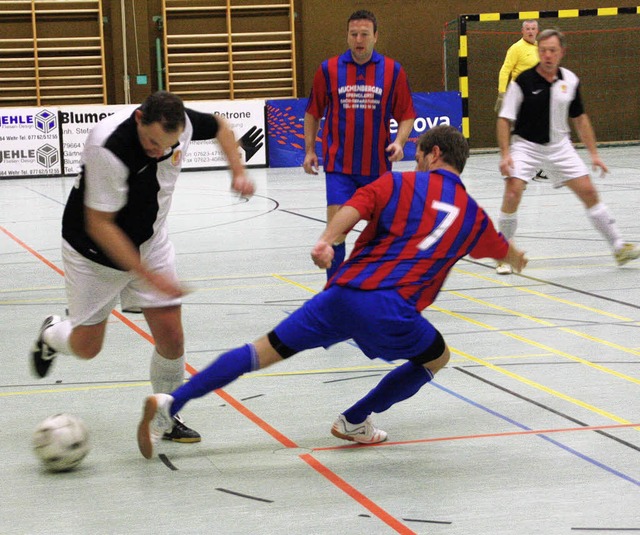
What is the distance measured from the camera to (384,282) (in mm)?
3859

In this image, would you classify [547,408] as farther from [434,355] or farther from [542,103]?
[542,103]

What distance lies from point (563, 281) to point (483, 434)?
147 inches

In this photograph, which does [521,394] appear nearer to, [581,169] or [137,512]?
[137,512]

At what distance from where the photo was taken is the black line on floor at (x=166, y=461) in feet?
13.4

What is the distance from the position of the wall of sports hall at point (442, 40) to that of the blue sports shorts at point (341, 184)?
13449mm

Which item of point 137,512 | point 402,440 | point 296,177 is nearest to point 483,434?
point 402,440

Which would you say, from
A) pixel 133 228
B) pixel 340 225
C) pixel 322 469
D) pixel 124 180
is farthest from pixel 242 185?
pixel 322 469

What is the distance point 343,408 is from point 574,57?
17588mm

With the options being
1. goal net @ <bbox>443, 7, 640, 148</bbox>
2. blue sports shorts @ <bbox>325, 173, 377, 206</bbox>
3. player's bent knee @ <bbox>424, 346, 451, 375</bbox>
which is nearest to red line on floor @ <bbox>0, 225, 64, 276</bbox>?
blue sports shorts @ <bbox>325, 173, 377, 206</bbox>

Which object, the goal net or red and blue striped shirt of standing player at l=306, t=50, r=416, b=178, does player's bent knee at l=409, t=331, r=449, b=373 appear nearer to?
red and blue striped shirt of standing player at l=306, t=50, r=416, b=178

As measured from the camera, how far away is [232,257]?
9469 millimetres

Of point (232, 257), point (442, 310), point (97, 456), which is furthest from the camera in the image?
point (232, 257)

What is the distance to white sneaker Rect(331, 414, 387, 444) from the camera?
168 inches

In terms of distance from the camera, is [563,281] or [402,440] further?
[563,281]
